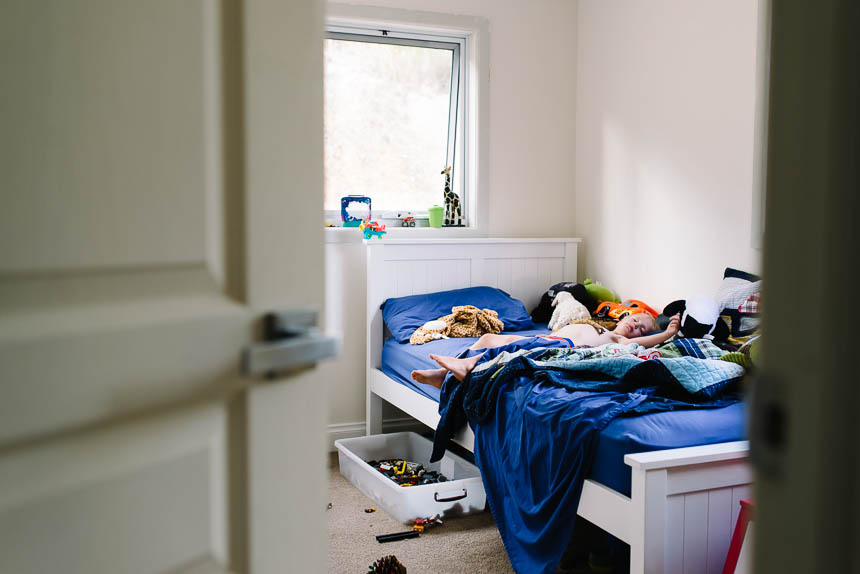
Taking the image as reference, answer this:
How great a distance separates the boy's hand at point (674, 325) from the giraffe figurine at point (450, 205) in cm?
144

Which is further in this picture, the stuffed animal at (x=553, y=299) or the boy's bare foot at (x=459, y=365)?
the stuffed animal at (x=553, y=299)

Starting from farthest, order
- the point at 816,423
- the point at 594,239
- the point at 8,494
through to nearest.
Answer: the point at 594,239
the point at 8,494
the point at 816,423

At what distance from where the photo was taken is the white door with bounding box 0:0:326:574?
0.54m

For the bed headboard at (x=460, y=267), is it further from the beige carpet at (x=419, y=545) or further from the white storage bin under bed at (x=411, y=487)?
the beige carpet at (x=419, y=545)

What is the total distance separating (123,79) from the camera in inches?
23.4

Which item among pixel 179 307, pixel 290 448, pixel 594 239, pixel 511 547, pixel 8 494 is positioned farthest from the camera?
pixel 594 239

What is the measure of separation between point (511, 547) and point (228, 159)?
1.89 meters

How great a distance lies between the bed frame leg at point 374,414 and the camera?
391 cm

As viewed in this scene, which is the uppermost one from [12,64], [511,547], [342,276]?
[12,64]

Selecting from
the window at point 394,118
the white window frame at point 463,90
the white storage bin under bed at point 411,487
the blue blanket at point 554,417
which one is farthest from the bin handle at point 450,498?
the window at point 394,118

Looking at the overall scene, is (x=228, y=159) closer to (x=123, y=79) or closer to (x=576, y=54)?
(x=123, y=79)

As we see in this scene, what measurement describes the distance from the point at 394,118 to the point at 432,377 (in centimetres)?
179

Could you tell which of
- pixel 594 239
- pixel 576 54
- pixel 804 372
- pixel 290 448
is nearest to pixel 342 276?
pixel 594 239

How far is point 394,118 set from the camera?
413 cm
